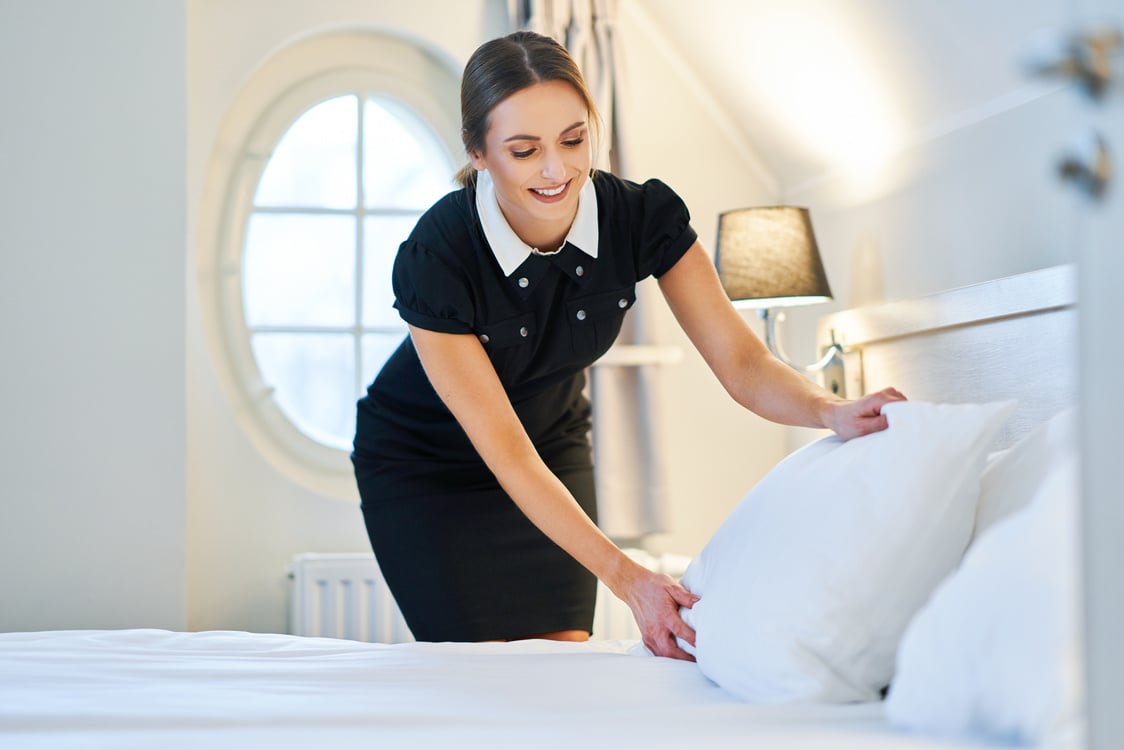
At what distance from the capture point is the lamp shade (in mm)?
2570

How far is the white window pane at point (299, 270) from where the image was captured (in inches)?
127

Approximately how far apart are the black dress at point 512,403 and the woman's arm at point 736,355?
49 mm

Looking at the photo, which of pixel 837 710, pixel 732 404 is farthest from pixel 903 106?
pixel 837 710

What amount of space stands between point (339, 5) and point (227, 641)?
202 centimetres

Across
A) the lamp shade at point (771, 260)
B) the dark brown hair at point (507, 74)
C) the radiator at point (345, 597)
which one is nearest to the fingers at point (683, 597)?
the dark brown hair at point (507, 74)

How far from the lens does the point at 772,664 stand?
3.98 feet

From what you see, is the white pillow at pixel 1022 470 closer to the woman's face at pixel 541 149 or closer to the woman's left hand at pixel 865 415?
the woman's left hand at pixel 865 415

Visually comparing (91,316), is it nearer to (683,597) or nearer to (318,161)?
(318,161)

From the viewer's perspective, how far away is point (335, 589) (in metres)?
2.97

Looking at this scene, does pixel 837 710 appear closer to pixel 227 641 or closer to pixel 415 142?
pixel 227 641

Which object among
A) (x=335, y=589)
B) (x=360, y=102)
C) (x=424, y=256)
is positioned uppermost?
(x=360, y=102)

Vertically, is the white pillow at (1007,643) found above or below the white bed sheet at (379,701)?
above

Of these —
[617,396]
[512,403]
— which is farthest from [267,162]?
[512,403]

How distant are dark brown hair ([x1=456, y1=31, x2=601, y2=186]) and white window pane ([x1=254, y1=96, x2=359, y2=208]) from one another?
4.80ft
